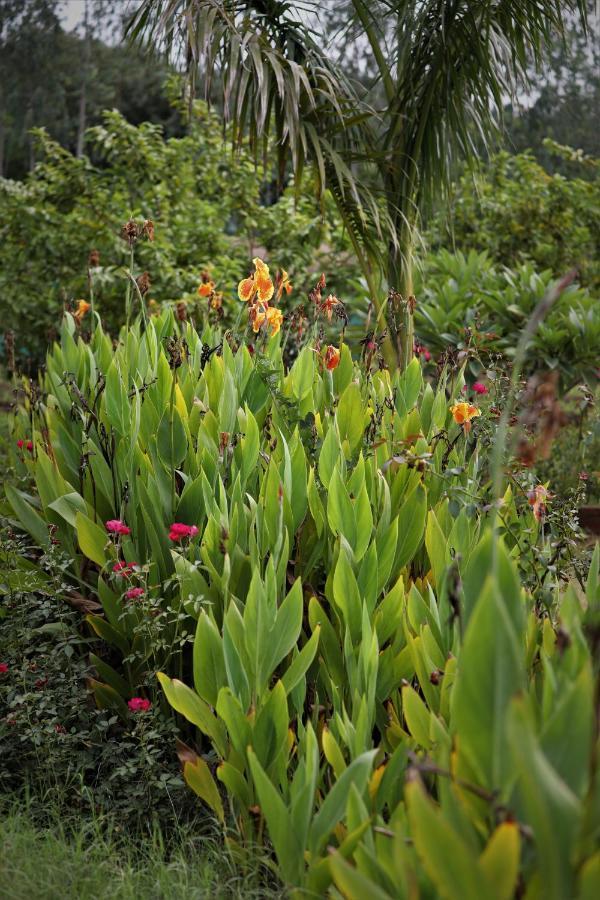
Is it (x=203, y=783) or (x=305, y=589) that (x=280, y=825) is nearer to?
(x=203, y=783)

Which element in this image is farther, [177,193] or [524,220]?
[524,220]

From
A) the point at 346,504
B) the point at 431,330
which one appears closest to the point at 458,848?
the point at 346,504

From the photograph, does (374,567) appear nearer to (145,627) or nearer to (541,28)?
(145,627)

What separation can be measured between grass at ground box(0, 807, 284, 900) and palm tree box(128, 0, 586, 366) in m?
2.94

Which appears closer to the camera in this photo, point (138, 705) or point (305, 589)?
point (138, 705)

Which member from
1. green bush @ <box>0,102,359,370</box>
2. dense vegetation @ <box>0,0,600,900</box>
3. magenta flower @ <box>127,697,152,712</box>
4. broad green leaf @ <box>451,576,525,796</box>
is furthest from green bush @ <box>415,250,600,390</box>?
broad green leaf @ <box>451,576,525,796</box>

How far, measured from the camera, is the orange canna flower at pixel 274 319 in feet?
9.37

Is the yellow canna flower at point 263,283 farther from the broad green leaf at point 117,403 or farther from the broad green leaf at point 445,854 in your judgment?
the broad green leaf at point 445,854

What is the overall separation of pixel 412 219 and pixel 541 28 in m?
1.14

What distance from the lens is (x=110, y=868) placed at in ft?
5.28

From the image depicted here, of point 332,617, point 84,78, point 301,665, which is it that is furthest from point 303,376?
point 84,78

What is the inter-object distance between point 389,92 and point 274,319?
9.65ft

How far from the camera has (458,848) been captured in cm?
93

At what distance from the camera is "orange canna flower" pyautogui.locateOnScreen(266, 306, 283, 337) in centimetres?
286
